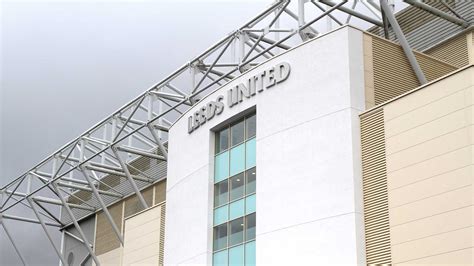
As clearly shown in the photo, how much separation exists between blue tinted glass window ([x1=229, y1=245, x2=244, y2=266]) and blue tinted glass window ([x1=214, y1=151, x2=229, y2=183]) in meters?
2.94

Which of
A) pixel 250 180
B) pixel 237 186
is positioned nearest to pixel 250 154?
pixel 250 180

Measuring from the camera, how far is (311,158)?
87.2ft

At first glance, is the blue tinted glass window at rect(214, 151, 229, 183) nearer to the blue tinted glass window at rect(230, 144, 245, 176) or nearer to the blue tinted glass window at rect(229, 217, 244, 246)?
the blue tinted glass window at rect(230, 144, 245, 176)

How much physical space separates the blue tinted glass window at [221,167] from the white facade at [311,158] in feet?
5.39

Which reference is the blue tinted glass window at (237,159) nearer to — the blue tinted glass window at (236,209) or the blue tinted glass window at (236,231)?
the blue tinted glass window at (236,209)

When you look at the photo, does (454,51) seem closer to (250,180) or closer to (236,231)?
(250,180)

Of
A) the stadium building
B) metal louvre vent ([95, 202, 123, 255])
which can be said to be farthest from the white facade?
metal louvre vent ([95, 202, 123, 255])

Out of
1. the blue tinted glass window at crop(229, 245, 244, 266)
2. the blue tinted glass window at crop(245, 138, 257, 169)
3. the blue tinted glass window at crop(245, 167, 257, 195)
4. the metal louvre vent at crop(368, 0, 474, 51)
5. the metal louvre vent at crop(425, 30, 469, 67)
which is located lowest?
the blue tinted glass window at crop(229, 245, 244, 266)

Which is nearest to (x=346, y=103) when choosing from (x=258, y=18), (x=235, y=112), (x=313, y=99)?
(x=313, y=99)

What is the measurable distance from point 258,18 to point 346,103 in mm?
9000

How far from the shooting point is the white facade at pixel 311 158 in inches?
987

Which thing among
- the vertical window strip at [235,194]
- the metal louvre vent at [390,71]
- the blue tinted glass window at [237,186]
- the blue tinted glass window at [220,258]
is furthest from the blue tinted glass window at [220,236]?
the metal louvre vent at [390,71]

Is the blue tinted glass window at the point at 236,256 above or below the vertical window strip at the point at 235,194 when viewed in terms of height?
below

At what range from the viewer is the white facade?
25.1 metres
